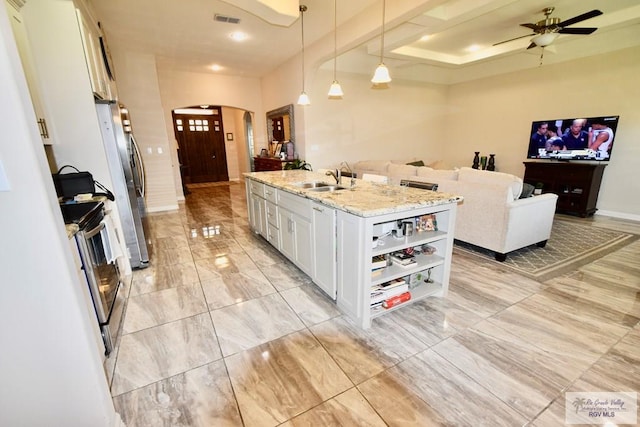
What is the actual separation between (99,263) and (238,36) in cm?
395

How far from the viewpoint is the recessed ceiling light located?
4.18 m

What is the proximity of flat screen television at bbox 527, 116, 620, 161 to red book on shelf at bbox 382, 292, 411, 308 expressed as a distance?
16.7ft

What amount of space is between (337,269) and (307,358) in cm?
67

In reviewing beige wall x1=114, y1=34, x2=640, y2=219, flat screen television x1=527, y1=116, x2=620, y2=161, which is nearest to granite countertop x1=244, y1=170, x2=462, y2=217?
beige wall x1=114, y1=34, x2=640, y2=219

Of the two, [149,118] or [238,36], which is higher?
[238,36]

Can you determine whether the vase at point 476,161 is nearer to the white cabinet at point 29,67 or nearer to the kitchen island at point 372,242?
the kitchen island at point 372,242

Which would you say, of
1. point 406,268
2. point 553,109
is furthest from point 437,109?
point 406,268

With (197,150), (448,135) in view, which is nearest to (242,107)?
(197,150)

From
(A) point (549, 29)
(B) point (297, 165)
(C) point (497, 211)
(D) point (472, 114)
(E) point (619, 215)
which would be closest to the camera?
(C) point (497, 211)

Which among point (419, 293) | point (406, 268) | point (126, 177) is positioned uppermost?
point (126, 177)

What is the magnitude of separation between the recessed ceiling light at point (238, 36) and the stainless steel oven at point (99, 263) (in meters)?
3.41

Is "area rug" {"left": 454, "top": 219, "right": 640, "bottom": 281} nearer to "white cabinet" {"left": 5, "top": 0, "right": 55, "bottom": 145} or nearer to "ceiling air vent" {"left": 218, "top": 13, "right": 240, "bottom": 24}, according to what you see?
"ceiling air vent" {"left": 218, "top": 13, "right": 240, "bottom": 24}

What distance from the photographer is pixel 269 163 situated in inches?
246

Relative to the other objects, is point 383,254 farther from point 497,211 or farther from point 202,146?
point 202,146
